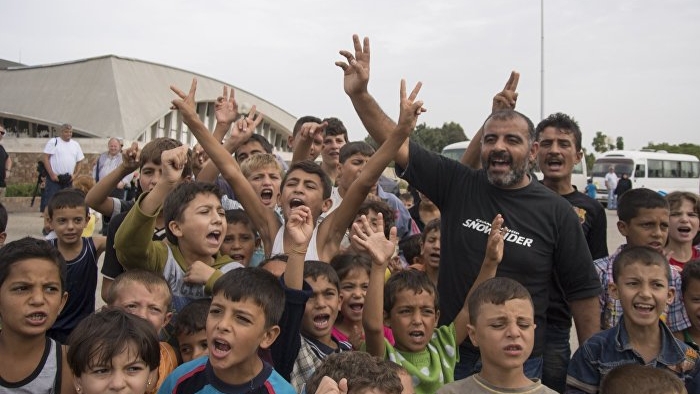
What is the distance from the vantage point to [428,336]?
10.2 ft

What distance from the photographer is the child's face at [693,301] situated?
3367mm

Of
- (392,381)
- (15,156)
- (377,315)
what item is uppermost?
(15,156)

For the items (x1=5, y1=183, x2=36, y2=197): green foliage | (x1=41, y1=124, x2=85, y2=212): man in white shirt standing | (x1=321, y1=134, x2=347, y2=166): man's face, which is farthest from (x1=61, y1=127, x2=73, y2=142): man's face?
(x1=5, y1=183, x2=36, y2=197): green foliage

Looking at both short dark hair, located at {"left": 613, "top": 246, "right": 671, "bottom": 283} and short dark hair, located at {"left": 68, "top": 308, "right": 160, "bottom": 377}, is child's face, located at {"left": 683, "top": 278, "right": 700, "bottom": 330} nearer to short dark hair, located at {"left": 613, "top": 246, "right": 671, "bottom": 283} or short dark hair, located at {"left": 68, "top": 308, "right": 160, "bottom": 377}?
short dark hair, located at {"left": 613, "top": 246, "right": 671, "bottom": 283}

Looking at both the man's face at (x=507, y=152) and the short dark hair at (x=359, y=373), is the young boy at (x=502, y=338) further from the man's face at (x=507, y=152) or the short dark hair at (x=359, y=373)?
the man's face at (x=507, y=152)

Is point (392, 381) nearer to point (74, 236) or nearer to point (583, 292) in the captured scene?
point (583, 292)

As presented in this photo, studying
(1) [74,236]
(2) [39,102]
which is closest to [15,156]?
(2) [39,102]

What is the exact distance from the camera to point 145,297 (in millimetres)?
2980

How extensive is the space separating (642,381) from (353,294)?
145cm

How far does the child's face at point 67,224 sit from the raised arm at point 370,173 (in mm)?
1652

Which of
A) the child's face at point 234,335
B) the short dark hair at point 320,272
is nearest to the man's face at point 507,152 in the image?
the short dark hair at point 320,272

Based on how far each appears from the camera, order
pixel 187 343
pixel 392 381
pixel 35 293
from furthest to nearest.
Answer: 1. pixel 187 343
2. pixel 35 293
3. pixel 392 381

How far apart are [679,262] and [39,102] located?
35020mm

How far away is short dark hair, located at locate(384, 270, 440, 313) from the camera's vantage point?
126 inches
